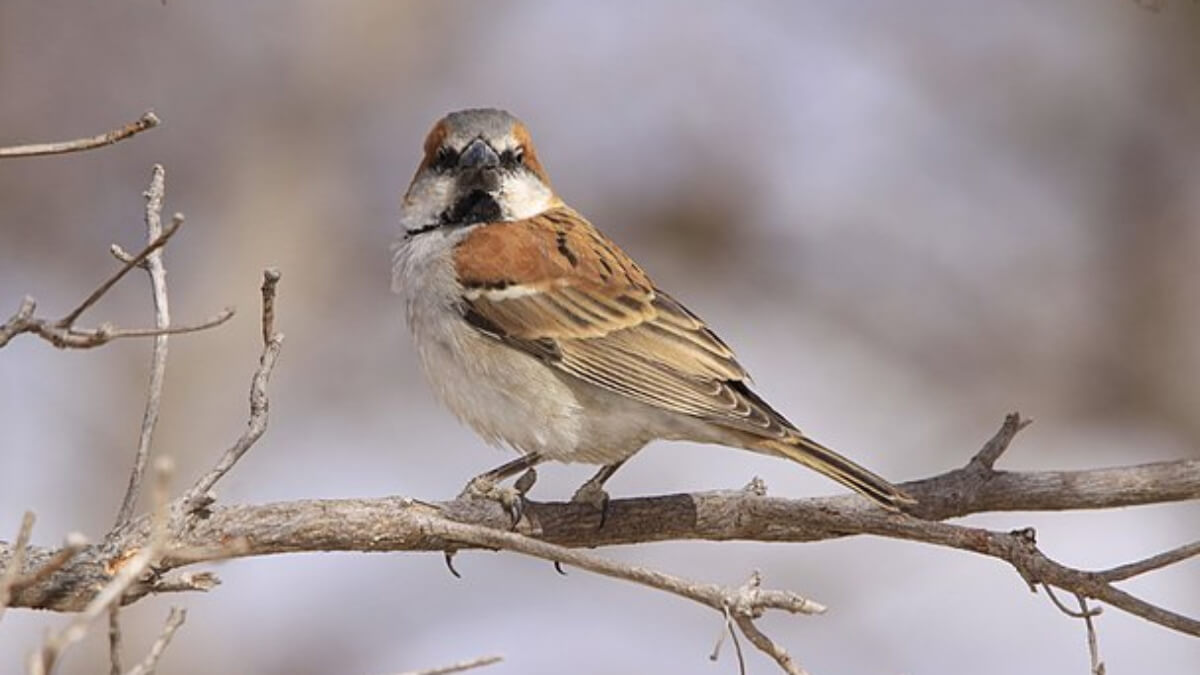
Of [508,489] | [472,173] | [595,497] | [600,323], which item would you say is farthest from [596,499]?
[472,173]

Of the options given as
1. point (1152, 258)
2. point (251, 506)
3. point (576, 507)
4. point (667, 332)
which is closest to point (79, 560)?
point (251, 506)

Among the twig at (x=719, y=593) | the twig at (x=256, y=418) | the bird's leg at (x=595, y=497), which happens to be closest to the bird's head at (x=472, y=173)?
the bird's leg at (x=595, y=497)

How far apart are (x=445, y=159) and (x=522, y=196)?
0.86 feet

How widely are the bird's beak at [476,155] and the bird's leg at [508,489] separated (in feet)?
3.27

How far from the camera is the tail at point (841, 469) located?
4.23 meters

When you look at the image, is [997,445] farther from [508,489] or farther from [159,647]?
[159,647]

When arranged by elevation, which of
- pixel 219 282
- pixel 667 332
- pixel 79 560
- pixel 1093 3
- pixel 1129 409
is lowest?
pixel 79 560

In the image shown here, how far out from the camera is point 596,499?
14.9 ft

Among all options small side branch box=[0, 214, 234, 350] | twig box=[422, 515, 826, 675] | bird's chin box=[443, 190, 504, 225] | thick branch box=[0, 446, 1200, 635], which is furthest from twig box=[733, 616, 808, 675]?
bird's chin box=[443, 190, 504, 225]

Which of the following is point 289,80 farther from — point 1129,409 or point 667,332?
point 667,332

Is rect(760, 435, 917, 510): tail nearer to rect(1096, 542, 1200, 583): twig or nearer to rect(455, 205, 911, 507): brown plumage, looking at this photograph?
rect(455, 205, 911, 507): brown plumage

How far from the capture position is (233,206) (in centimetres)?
1019

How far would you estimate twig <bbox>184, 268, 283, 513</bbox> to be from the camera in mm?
3658

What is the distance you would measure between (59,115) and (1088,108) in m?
5.70
